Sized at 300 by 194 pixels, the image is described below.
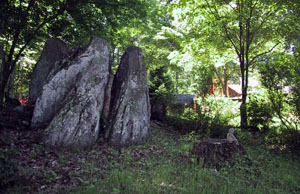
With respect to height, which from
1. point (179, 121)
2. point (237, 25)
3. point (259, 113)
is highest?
point (237, 25)

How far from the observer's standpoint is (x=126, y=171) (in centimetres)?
412

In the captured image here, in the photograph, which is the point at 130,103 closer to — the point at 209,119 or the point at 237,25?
the point at 209,119

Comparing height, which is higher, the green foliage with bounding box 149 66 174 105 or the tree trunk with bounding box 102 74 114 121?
the green foliage with bounding box 149 66 174 105

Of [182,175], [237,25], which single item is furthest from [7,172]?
[237,25]

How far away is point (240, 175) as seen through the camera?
14.1 feet

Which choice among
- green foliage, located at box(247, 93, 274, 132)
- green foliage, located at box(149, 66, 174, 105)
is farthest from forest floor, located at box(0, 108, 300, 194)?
green foliage, located at box(149, 66, 174, 105)

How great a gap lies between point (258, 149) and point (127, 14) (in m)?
6.46

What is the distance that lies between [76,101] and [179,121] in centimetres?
481

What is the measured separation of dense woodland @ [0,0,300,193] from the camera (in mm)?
3740

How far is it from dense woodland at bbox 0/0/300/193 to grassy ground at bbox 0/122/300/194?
0.07 feet

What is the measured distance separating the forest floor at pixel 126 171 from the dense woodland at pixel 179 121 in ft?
0.06

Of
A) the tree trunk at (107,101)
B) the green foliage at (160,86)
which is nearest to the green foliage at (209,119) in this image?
the green foliage at (160,86)

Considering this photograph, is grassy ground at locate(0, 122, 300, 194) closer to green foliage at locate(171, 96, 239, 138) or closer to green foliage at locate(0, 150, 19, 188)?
green foliage at locate(0, 150, 19, 188)

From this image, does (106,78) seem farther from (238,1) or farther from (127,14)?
(238,1)
